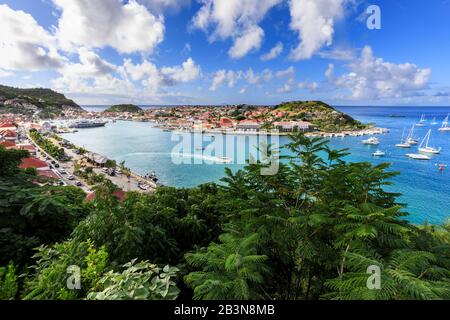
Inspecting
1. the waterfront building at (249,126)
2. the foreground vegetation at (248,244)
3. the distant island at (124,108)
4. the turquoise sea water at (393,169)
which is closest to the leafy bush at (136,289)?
the foreground vegetation at (248,244)

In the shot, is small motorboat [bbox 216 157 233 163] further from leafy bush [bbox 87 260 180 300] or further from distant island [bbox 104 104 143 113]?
distant island [bbox 104 104 143 113]

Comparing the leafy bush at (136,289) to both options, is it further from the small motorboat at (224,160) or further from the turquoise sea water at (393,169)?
the small motorboat at (224,160)

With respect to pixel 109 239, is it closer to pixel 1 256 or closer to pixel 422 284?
pixel 1 256

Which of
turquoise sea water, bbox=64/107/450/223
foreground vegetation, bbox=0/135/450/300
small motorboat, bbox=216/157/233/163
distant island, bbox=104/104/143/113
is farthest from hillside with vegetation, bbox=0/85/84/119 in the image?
foreground vegetation, bbox=0/135/450/300

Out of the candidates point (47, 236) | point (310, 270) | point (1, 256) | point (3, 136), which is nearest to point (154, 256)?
point (310, 270)

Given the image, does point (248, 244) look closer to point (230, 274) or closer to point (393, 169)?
point (230, 274)

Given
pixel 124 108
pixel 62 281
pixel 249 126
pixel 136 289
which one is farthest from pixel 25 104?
pixel 136 289
